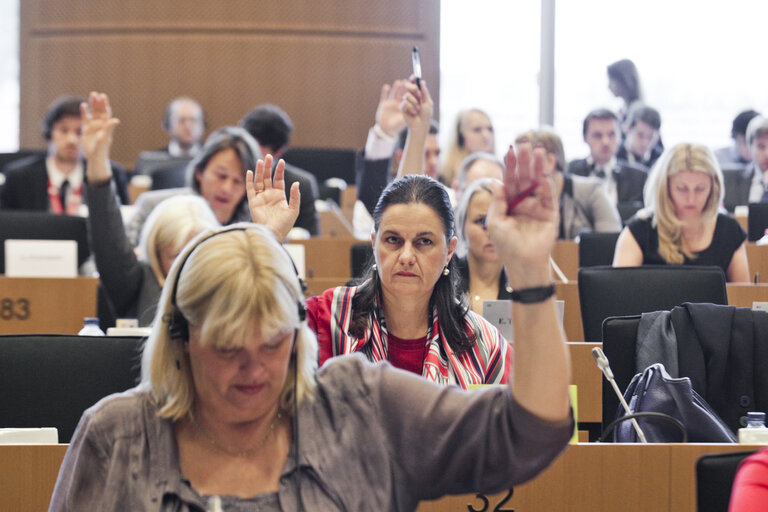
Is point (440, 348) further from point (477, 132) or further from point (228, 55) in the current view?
point (228, 55)

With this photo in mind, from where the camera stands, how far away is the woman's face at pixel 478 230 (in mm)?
3867

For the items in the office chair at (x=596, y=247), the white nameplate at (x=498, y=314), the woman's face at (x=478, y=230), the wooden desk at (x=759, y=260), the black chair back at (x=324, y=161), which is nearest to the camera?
the white nameplate at (x=498, y=314)

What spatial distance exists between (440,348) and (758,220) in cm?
369

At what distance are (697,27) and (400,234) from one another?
734 cm

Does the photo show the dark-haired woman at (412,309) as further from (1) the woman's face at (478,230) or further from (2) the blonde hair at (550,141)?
(2) the blonde hair at (550,141)

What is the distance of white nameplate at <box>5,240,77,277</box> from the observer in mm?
4551

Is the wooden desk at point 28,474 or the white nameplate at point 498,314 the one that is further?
the white nameplate at point 498,314

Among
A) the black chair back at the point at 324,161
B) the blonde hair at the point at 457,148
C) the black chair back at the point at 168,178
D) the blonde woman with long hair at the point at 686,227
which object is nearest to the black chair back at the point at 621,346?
the blonde woman with long hair at the point at 686,227

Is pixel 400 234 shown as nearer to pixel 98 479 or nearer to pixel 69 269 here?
pixel 98 479

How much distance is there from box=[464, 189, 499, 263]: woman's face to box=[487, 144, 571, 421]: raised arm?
7.74 feet

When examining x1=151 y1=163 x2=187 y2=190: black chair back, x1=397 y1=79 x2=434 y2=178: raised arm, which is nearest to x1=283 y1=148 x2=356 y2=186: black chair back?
x1=151 y1=163 x2=187 y2=190: black chair back

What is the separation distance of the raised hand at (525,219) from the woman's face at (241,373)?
35 centimetres

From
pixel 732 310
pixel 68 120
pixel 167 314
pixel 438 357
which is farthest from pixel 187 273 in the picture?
pixel 68 120

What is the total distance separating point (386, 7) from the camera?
8.56 metres
